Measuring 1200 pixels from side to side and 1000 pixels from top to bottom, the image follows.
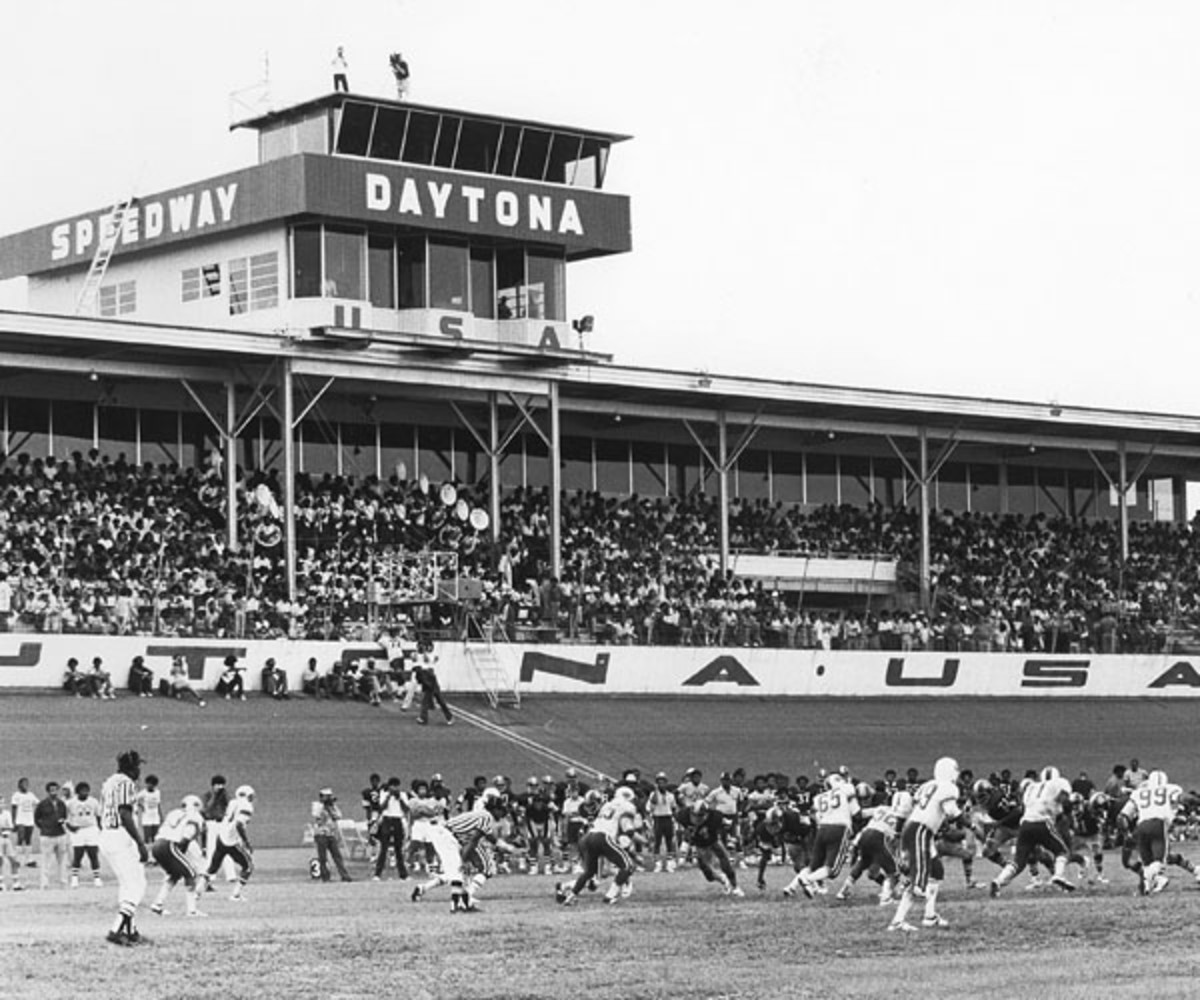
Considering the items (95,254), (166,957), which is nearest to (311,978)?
(166,957)

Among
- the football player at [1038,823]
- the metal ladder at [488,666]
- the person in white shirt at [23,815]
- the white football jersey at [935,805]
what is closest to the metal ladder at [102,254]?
the metal ladder at [488,666]

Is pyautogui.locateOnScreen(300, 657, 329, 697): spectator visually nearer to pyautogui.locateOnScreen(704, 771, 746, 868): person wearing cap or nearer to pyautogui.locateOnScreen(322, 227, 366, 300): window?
pyautogui.locateOnScreen(322, 227, 366, 300): window

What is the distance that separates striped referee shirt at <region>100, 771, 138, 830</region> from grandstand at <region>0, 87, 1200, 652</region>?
17.7m

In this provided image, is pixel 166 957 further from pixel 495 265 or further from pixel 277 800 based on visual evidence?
pixel 495 265

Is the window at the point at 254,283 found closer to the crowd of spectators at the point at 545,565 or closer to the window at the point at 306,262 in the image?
the window at the point at 306,262

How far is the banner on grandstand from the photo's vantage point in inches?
1711

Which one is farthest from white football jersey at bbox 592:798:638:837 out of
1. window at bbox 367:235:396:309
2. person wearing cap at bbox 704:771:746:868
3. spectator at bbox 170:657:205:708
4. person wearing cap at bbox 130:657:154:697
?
window at bbox 367:235:396:309

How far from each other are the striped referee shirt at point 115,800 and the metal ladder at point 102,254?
3047cm

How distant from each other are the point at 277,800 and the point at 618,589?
1525 cm

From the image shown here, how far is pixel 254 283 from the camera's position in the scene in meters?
53.1

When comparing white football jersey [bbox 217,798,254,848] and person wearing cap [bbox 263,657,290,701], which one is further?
person wearing cap [bbox 263,657,290,701]

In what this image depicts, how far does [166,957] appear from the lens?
2148 centimetres

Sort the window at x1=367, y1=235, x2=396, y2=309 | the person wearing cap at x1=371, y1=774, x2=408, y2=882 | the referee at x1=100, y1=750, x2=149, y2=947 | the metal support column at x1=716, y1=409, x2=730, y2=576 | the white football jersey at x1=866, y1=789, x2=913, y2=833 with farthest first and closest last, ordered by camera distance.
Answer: the metal support column at x1=716, y1=409, x2=730, y2=576 → the window at x1=367, y1=235, x2=396, y2=309 → the person wearing cap at x1=371, y1=774, x2=408, y2=882 → the white football jersey at x1=866, y1=789, x2=913, y2=833 → the referee at x1=100, y1=750, x2=149, y2=947

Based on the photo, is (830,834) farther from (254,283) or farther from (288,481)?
(254,283)
